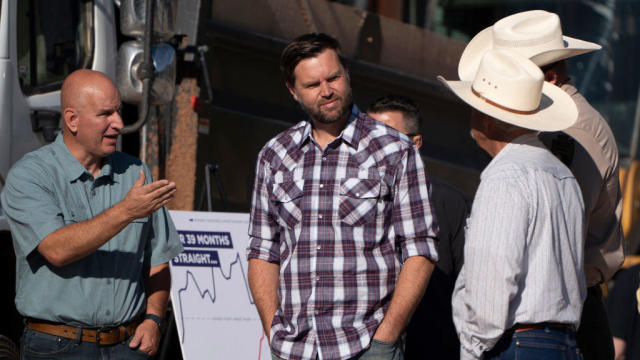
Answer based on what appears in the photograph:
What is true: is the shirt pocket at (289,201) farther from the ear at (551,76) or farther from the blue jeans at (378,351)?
the ear at (551,76)

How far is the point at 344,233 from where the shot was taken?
3080 mm

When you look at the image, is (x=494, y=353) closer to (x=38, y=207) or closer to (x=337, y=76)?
(x=337, y=76)

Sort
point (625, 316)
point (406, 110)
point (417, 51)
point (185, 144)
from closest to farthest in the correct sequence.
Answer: point (625, 316), point (406, 110), point (185, 144), point (417, 51)

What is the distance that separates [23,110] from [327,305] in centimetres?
209

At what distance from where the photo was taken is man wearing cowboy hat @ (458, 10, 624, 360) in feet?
11.2

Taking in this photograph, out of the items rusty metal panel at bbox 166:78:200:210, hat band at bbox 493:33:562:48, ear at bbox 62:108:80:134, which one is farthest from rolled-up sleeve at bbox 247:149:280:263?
rusty metal panel at bbox 166:78:200:210

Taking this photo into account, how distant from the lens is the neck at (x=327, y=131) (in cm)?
327

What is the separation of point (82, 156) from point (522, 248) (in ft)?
5.19

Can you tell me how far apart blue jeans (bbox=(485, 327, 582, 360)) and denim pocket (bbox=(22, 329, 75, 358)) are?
1.42 m

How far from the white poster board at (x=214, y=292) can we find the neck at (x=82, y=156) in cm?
161

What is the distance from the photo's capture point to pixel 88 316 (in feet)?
10.3

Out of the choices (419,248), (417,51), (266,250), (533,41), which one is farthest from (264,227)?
(417,51)

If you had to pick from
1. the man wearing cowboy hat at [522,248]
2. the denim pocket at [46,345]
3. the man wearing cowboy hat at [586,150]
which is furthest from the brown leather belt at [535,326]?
the denim pocket at [46,345]

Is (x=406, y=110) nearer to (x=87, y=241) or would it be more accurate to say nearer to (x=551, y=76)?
(x=551, y=76)
